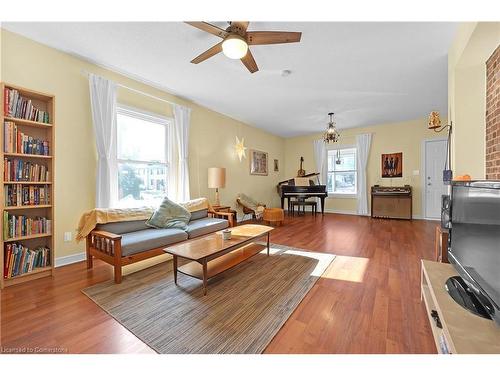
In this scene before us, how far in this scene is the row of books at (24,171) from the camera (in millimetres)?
2172

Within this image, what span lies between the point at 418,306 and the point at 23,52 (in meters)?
4.70

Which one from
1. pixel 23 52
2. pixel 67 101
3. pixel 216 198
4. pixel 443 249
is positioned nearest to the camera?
pixel 443 249

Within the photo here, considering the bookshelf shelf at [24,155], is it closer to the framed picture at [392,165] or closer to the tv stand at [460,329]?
the tv stand at [460,329]

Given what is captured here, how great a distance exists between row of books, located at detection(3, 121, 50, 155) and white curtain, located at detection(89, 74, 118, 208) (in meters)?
0.62

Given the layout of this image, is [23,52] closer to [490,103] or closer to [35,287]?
[35,287]

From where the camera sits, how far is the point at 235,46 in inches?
75.0

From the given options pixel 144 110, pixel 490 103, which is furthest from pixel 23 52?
pixel 490 103

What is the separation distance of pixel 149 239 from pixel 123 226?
1.90ft

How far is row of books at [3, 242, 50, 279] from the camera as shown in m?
2.14

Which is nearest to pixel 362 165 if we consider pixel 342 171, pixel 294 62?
pixel 342 171

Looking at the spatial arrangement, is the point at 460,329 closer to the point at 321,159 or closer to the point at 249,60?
the point at 249,60

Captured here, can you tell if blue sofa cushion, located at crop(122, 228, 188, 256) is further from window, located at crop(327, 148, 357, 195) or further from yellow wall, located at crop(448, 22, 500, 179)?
window, located at crop(327, 148, 357, 195)

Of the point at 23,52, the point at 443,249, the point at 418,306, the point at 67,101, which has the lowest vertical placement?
the point at 418,306
